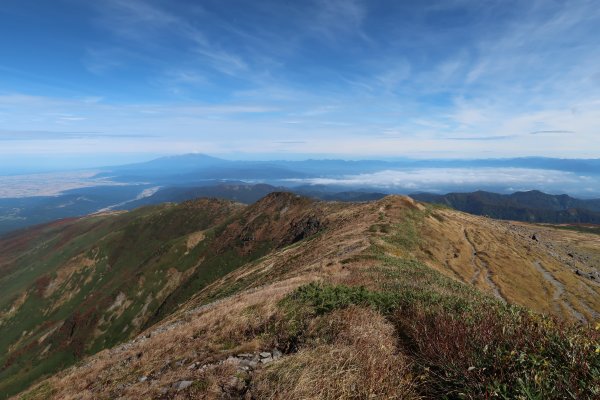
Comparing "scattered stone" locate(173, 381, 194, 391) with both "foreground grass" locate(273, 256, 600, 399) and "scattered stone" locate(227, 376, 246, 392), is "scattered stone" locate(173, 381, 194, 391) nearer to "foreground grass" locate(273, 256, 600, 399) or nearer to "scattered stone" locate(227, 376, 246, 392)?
"scattered stone" locate(227, 376, 246, 392)

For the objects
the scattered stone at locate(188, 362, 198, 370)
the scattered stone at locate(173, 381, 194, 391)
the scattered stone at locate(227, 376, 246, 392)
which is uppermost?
the scattered stone at locate(227, 376, 246, 392)

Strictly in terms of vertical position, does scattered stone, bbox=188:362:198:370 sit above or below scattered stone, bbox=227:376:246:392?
below

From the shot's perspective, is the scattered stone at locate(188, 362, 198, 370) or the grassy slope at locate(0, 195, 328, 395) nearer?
the scattered stone at locate(188, 362, 198, 370)

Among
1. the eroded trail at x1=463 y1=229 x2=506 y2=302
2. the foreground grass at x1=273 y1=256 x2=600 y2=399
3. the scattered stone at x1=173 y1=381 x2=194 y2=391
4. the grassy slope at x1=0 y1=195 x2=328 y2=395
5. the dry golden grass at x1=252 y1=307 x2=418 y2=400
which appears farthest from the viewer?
the grassy slope at x1=0 y1=195 x2=328 y2=395

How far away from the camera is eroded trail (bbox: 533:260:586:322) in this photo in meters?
50.7

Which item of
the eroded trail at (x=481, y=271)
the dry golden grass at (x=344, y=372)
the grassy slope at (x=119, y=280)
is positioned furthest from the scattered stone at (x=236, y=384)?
the grassy slope at (x=119, y=280)

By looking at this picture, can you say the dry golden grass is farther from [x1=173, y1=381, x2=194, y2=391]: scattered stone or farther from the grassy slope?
the grassy slope

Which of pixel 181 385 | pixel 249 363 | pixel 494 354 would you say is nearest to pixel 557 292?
pixel 494 354

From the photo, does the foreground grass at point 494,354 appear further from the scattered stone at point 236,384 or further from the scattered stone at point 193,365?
the scattered stone at point 193,365

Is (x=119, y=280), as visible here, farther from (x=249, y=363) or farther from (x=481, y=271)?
(x=249, y=363)

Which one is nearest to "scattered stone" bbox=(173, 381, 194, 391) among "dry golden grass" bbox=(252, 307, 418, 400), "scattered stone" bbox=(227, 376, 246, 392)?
"scattered stone" bbox=(227, 376, 246, 392)

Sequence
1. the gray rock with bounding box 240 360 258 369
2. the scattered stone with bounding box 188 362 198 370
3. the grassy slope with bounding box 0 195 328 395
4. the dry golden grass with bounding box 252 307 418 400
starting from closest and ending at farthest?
the dry golden grass with bounding box 252 307 418 400, the gray rock with bounding box 240 360 258 369, the scattered stone with bounding box 188 362 198 370, the grassy slope with bounding box 0 195 328 395

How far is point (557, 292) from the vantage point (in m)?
57.4

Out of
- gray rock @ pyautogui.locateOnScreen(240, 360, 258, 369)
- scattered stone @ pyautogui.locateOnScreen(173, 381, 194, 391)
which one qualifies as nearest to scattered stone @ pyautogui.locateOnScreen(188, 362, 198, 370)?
scattered stone @ pyautogui.locateOnScreen(173, 381, 194, 391)
